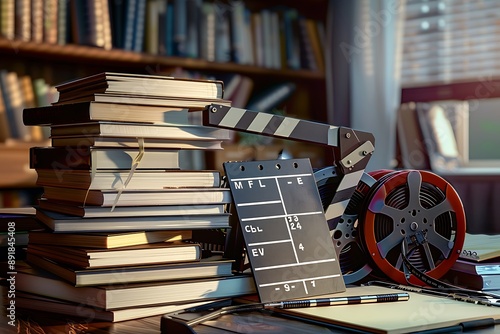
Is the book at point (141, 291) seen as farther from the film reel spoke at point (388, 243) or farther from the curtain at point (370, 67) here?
the curtain at point (370, 67)

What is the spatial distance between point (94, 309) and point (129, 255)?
0.24 feet

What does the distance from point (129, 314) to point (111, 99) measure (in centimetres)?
26

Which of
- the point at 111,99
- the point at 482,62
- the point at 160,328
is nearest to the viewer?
the point at 160,328

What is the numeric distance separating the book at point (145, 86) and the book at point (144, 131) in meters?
0.04

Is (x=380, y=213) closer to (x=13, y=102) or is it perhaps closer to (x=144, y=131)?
(x=144, y=131)

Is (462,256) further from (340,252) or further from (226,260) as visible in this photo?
(226,260)

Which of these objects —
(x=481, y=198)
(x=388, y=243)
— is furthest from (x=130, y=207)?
(x=481, y=198)

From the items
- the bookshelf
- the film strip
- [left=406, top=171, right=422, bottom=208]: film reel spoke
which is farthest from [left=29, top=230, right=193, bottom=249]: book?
the bookshelf

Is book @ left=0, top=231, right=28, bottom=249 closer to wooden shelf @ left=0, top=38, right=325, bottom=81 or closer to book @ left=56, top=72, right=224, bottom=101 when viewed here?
book @ left=56, top=72, right=224, bottom=101

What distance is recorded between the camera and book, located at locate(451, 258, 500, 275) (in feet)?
3.39

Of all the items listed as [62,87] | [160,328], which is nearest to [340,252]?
[160,328]

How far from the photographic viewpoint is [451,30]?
327cm

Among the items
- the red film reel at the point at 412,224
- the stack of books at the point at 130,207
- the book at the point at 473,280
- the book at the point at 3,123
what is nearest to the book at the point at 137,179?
the stack of books at the point at 130,207

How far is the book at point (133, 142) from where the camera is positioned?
36.2 inches
